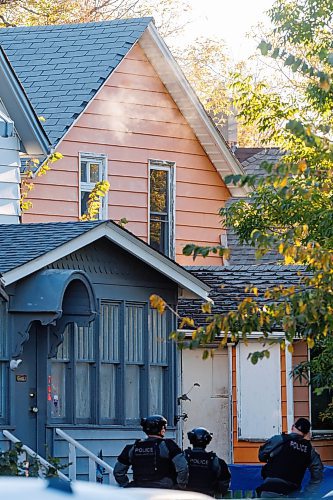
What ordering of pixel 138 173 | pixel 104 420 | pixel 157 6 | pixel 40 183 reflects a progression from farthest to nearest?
pixel 157 6, pixel 138 173, pixel 40 183, pixel 104 420

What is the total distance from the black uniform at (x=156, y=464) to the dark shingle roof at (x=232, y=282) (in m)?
7.08

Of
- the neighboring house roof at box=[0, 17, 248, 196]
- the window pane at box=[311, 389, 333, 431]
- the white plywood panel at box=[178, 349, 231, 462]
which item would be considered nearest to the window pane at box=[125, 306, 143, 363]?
the white plywood panel at box=[178, 349, 231, 462]

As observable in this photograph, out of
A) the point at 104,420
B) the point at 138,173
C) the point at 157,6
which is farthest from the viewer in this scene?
the point at 157,6

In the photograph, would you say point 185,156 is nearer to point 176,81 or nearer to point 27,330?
point 176,81

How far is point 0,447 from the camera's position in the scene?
16.6 metres

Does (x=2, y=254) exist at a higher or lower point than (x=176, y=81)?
lower

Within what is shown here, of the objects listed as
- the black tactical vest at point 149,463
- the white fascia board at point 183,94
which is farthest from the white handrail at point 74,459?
the white fascia board at point 183,94

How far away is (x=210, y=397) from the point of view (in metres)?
22.8

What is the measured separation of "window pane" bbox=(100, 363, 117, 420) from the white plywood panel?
3.81m

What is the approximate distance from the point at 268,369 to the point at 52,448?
607cm

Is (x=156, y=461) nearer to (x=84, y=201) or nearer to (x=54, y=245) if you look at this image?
(x=54, y=245)

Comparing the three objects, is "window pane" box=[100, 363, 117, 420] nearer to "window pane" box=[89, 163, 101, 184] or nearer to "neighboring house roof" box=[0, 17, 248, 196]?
"neighboring house roof" box=[0, 17, 248, 196]

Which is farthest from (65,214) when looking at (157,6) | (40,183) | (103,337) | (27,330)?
(157,6)

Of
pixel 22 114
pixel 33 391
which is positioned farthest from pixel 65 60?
pixel 33 391
